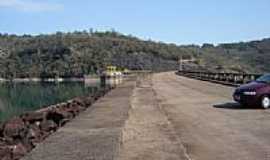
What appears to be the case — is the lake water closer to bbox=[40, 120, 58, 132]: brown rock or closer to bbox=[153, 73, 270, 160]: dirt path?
bbox=[40, 120, 58, 132]: brown rock

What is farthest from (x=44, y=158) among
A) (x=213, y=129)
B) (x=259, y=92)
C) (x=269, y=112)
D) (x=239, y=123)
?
(x=259, y=92)

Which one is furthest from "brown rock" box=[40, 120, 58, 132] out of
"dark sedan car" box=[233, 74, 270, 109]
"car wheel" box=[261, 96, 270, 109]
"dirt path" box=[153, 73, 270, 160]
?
"car wheel" box=[261, 96, 270, 109]

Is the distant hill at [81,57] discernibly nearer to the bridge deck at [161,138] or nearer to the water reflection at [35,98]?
the water reflection at [35,98]

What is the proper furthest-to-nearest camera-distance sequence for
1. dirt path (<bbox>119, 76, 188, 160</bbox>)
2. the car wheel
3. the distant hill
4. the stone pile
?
the distant hill < the car wheel < the stone pile < dirt path (<bbox>119, 76, 188, 160</bbox>)

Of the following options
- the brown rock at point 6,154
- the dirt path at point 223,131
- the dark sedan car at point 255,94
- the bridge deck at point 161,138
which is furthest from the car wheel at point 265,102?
the brown rock at point 6,154

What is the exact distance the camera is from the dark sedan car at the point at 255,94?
20984 mm

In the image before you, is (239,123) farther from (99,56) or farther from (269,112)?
(99,56)

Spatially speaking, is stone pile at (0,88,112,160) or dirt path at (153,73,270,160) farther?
stone pile at (0,88,112,160)

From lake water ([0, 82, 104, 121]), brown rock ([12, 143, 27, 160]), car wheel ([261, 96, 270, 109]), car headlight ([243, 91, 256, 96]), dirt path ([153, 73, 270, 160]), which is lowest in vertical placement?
lake water ([0, 82, 104, 121])

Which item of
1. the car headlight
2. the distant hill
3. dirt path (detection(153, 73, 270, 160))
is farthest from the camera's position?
the distant hill

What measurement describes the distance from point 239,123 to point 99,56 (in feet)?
488

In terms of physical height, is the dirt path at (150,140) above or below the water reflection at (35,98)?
above

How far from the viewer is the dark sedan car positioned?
68.8 ft

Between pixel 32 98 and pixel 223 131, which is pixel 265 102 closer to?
pixel 223 131
